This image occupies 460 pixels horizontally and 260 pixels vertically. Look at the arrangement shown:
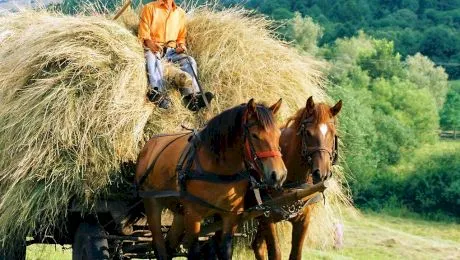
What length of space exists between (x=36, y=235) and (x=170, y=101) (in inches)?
70.2

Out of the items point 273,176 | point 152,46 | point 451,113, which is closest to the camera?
point 273,176

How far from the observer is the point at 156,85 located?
782 centimetres

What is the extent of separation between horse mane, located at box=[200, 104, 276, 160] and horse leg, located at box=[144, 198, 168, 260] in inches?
37.0

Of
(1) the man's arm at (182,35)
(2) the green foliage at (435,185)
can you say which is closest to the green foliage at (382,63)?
(2) the green foliage at (435,185)

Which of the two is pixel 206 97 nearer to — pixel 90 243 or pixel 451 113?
pixel 90 243

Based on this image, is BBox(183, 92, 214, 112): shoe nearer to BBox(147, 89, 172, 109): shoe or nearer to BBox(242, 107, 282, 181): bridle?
BBox(147, 89, 172, 109): shoe

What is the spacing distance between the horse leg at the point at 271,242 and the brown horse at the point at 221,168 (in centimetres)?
76

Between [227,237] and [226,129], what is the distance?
84 cm

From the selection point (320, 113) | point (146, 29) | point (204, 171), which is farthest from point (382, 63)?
point (204, 171)

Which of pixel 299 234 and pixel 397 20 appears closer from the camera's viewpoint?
pixel 299 234

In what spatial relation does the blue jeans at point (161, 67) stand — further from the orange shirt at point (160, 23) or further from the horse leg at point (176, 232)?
the horse leg at point (176, 232)

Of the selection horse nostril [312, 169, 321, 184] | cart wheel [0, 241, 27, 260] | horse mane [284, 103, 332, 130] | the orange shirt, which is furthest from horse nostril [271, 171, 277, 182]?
cart wheel [0, 241, 27, 260]

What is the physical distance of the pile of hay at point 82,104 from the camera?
7316 mm

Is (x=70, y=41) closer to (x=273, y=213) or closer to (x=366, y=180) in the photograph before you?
(x=273, y=213)
